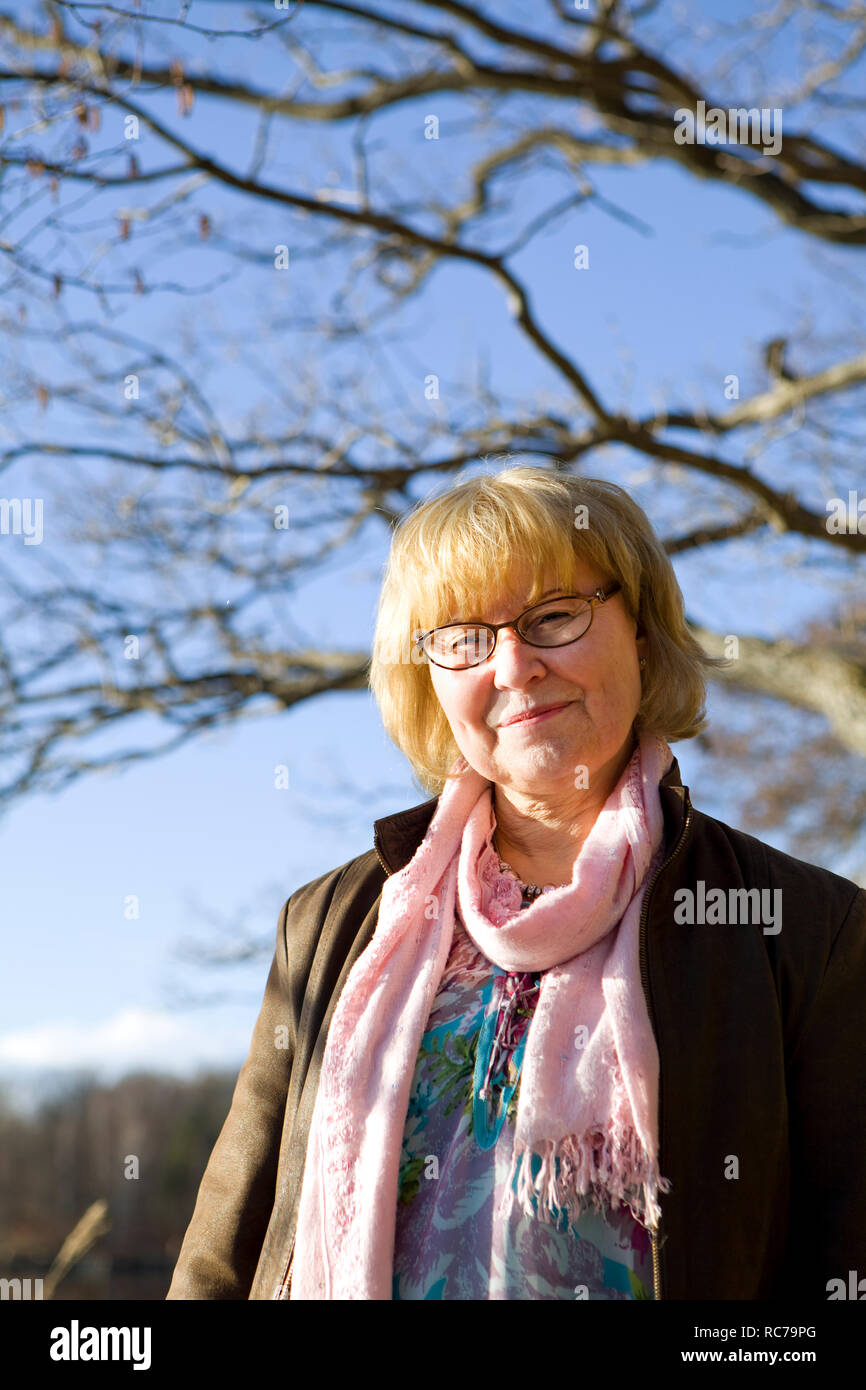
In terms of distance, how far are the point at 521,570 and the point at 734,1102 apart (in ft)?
2.77

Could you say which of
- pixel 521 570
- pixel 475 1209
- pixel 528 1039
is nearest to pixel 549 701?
pixel 521 570

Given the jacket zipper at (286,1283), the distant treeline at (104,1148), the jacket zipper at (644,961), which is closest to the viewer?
the jacket zipper at (644,961)

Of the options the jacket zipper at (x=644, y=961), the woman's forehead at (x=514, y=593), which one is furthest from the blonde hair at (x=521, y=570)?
the jacket zipper at (x=644, y=961)

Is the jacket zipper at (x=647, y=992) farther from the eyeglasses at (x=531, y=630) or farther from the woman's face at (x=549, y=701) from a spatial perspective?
the eyeglasses at (x=531, y=630)

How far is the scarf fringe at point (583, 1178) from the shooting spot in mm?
1629

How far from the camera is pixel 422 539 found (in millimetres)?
2084

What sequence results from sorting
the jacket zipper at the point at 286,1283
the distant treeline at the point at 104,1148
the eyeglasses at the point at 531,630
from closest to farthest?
the jacket zipper at the point at 286,1283 → the eyeglasses at the point at 531,630 → the distant treeline at the point at 104,1148

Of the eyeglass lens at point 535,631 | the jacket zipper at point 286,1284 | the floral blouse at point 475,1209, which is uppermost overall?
the eyeglass lens at point 535,631

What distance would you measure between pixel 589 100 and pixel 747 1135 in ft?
17.7

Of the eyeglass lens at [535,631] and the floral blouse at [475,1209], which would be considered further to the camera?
the eyeglass lens at [535,631]

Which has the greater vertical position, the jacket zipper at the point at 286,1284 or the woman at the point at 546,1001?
the woman at the point at 546,1001

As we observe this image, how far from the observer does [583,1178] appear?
5.35 feet
